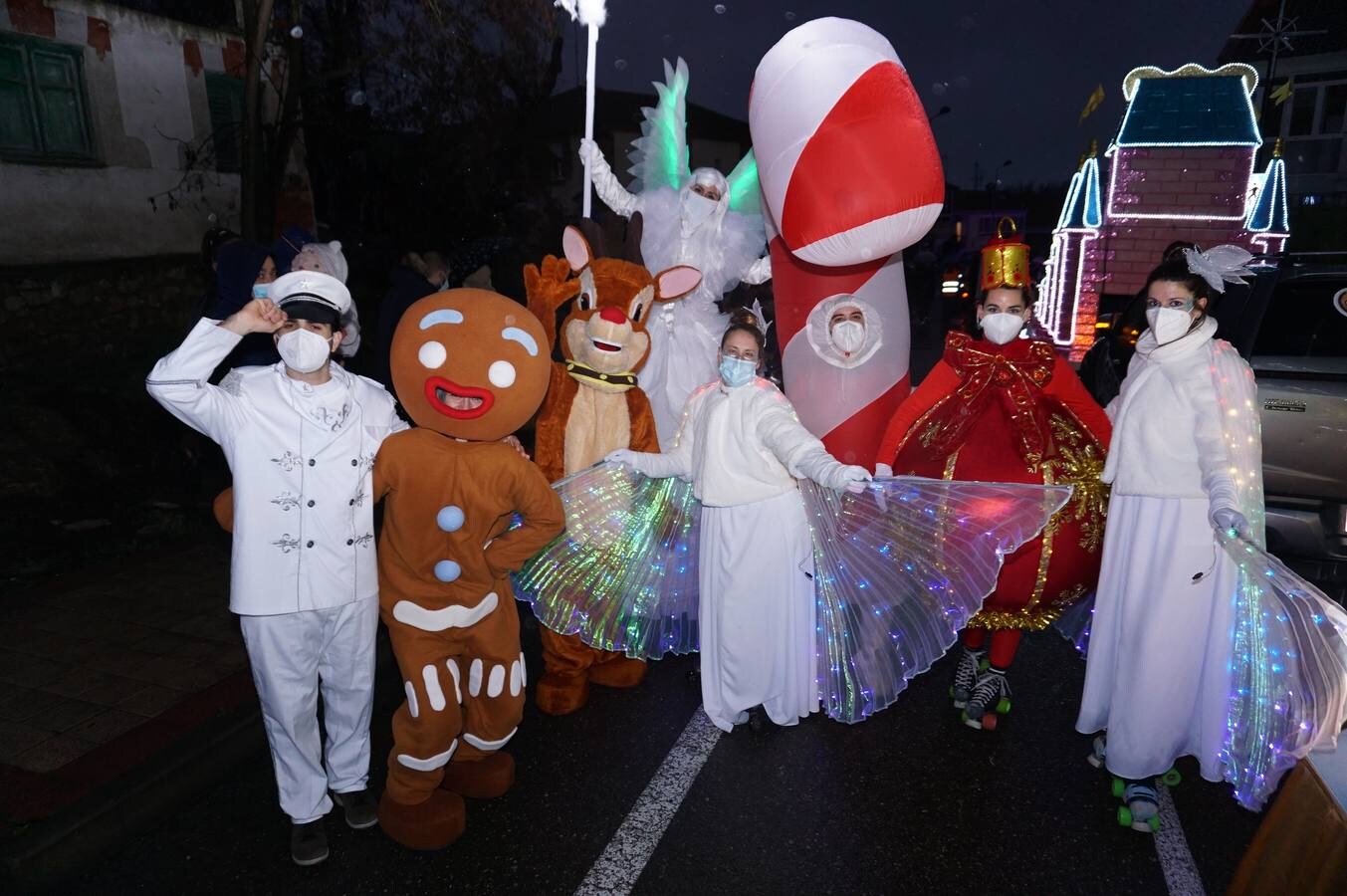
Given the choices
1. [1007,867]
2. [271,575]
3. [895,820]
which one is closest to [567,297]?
[271,575]

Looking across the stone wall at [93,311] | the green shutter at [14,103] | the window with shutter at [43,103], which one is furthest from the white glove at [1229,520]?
the green shutter at [14,103]

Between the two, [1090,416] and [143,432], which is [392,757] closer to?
[1090,416]

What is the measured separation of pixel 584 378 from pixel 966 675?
2.23m

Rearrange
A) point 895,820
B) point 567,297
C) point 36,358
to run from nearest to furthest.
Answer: point 895,820 < point 567,297 < point 36,358

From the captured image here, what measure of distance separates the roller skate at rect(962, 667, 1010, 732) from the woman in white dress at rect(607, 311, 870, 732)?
73 centimetres

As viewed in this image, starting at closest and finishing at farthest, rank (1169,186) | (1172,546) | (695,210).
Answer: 1. (1172,546)
2. (695,210)
3. (1169,186)

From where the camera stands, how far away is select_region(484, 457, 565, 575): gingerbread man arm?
2959 mm

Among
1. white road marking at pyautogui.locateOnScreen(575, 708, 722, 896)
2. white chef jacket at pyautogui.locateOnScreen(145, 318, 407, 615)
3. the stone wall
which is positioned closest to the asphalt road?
white road marking at pyautogui.locateOnScreen(575, 708, 722, 896)

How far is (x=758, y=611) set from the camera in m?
3.56

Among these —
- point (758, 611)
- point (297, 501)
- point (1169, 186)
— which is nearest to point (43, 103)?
point (297, 501)

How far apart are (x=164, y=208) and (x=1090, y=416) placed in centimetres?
1108

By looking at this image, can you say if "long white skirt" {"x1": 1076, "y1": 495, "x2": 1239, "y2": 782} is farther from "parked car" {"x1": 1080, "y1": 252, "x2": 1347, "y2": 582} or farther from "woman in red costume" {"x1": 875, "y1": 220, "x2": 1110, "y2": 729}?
"parked car" {"x1": 1080, "y1": 252, "x2": 1347, "y2": 582}

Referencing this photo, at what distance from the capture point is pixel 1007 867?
2904mm

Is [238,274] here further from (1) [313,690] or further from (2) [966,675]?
(2) [966,675]
